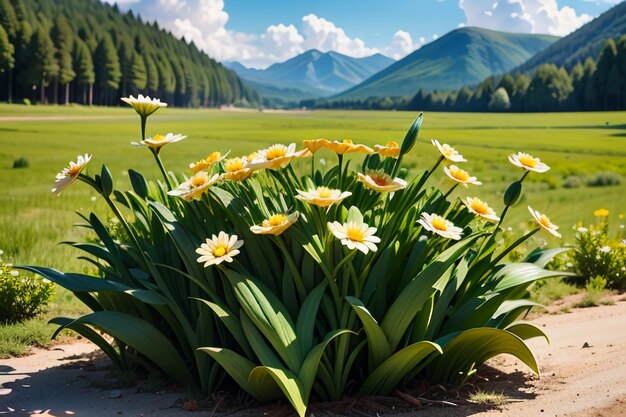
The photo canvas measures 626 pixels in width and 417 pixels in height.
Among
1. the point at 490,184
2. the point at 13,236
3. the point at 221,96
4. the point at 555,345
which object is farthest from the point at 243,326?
the point at 221,96

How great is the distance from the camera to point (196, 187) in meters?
2.87

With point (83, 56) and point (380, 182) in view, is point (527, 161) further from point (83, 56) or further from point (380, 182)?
point (83, 56)

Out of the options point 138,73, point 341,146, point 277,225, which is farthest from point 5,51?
point 277,225

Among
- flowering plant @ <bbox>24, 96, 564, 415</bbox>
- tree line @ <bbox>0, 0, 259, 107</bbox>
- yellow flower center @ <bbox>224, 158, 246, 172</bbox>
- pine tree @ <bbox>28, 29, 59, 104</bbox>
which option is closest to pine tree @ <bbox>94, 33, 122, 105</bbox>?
tree line @ <bbox>0, 0, 259, 107</bbox>

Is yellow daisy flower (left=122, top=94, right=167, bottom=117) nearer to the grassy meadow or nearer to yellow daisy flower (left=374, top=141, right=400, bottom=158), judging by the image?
yellow daisy flower (left=374, top=141, right=400, bottom=158)

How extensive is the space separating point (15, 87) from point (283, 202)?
587 inches

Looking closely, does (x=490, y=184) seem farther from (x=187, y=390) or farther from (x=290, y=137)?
(x=187, y=390)

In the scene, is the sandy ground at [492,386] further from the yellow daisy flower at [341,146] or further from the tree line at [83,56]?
the tree line at [83,56]

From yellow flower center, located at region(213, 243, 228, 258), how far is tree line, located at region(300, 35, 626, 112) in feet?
52.4

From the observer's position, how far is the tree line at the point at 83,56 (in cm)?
1380

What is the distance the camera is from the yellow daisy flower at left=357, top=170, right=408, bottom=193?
2.67 m

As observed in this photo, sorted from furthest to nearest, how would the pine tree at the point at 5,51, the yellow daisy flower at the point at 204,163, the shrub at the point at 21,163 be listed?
the pine tree at the point at 5,51, the shrub at the point at 21,163, the yellow daisy flower at the point at 204,163

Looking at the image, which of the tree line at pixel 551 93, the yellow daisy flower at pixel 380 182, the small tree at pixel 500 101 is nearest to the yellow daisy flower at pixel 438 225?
the yellow daisy flower at pixel 380 182

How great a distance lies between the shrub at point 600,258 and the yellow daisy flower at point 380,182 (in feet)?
11.6
